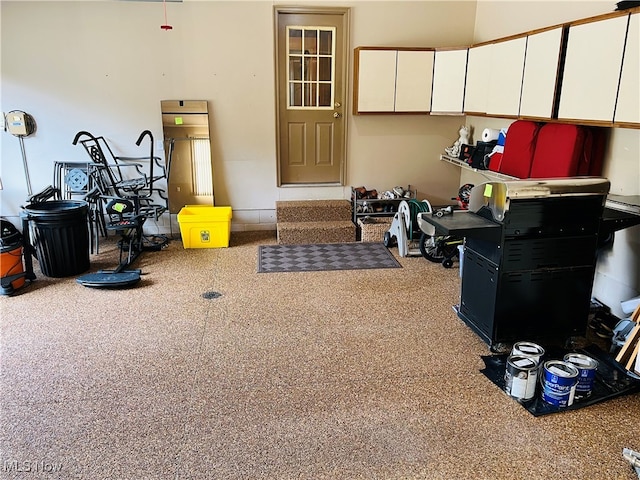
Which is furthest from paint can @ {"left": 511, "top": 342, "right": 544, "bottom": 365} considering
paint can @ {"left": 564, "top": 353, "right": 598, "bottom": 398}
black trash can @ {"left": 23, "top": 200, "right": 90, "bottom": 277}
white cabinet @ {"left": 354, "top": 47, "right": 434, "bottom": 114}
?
black trash can @ {"left": 23, "top": 200, "right": 90, "bottom": 277}

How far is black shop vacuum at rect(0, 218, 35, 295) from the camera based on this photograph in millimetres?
3955

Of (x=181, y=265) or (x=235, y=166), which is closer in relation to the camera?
(x=181, y=265)

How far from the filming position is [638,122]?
2934 millimetres

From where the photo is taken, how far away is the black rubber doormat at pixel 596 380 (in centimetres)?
254

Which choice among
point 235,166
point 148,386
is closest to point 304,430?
point 148,386

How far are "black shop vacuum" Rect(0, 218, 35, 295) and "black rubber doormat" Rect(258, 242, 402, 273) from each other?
2.05 metres

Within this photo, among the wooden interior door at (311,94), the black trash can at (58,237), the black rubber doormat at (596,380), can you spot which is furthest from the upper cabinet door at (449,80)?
the black trash can at (58,237)

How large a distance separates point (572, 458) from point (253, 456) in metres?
1.46

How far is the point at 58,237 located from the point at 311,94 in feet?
10.2

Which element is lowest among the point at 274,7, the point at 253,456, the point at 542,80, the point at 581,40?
the point at 253,456

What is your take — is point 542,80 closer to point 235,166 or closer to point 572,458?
point 572,458

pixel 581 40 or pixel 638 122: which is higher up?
pixel 581 40

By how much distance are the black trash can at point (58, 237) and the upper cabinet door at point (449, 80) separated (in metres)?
3.87

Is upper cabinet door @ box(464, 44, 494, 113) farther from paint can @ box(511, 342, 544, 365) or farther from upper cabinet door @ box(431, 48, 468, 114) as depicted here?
paint can @ box(511, 342, 544, 365)
